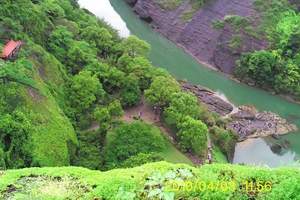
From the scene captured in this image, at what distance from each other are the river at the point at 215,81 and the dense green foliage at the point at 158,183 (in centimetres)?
2571

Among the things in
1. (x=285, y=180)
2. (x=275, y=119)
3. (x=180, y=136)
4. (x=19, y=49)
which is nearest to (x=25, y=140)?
(x=19, y=49)

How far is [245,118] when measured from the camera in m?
43.1

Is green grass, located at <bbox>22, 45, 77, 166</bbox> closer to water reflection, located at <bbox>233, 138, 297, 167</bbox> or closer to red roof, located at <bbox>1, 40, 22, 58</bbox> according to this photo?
red roof, located at <bbox>1, 40, 22, 58</bbox>

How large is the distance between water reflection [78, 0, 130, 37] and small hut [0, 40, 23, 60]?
26725 millimetres

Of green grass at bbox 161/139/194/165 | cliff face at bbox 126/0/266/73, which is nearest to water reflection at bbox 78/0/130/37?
cliff face at bbox 126/0/266/73

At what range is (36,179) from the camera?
34.0 ft

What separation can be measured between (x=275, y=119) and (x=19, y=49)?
2213 cm

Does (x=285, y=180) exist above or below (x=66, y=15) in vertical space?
above

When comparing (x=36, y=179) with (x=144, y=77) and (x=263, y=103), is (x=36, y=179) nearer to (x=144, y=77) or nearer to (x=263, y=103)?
(x=144, y=77)

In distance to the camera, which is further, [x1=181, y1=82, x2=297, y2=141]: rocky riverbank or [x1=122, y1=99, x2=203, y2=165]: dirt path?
[x1=181, y1=82, x2=297, y2=141]: rocky riverbank

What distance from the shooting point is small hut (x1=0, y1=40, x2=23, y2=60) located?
99.3 ft

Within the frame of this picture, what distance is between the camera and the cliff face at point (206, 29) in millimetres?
53562

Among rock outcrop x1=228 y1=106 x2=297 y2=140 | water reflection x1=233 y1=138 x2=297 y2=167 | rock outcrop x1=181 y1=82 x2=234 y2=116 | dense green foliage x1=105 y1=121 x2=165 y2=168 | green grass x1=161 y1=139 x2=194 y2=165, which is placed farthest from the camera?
rock outcrop x1=181 y1=82 x2=234 y2=116

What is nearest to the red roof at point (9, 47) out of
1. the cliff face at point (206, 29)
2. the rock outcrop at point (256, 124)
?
the rock outcrop at point (256, 124)
